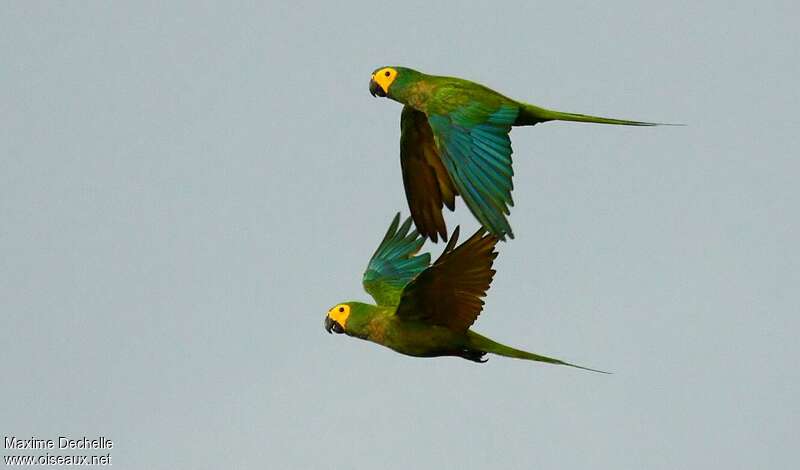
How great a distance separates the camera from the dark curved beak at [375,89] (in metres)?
20.7

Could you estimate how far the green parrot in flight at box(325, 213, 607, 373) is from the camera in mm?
19906

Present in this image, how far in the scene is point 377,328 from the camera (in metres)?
20.4

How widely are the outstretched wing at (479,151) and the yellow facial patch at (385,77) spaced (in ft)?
2.59

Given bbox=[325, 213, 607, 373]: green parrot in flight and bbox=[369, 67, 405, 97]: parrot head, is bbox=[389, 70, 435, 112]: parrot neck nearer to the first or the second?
bbox=[369, 67, 405, 97]: parrot head

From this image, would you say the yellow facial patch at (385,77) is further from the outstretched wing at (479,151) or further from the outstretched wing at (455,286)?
the outstretched wing at (455,286)

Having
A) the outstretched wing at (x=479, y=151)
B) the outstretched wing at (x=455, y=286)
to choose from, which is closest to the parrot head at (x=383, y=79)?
the outstretched wing at (x=479, y=151)

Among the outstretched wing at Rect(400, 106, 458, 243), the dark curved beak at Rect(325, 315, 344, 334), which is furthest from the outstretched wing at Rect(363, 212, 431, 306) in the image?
the dark curved beak at Rect(325, 315, 344, 334)

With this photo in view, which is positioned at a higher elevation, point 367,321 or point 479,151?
point 479,151

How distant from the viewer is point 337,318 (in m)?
20.8

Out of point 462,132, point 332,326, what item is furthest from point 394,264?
point 462,132

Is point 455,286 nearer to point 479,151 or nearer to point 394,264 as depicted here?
point 479,151

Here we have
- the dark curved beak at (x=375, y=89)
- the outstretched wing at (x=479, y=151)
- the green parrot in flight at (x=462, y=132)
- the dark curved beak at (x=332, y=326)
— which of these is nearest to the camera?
the outstretched wing at (x=479, y=151)

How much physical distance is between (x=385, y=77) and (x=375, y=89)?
0.21 m

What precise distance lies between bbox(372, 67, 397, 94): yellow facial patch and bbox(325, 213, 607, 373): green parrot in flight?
4.97ft
